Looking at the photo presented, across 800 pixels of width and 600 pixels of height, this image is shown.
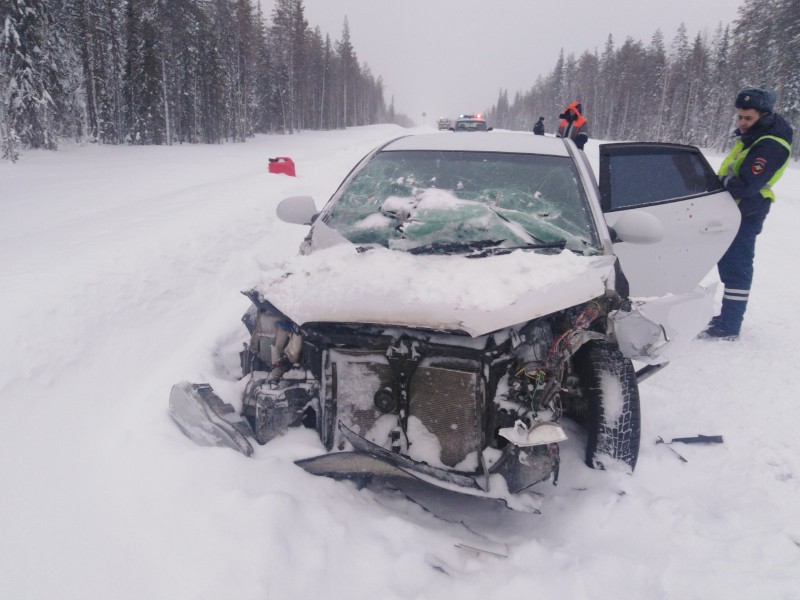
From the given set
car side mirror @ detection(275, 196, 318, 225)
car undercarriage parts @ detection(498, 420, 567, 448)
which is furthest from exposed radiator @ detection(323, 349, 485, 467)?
car side mirror @ detection(275, 196, 318, 225)

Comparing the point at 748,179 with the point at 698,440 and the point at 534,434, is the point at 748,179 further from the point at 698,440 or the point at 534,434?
the point at 534,434

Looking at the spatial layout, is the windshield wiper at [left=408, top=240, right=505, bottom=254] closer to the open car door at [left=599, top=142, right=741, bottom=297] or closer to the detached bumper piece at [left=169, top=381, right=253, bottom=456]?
the detached bumper piece at [left=169, top=381, right=253, bottom=456]

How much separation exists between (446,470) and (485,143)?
253cm

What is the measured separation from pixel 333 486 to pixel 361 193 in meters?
2.02

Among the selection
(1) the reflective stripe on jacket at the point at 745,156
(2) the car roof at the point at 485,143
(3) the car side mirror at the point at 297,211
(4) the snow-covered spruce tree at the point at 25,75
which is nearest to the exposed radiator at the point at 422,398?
(3) the car side mirror at the point at 297,211

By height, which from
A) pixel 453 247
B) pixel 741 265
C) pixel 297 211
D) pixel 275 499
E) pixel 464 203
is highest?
pixel 464 203

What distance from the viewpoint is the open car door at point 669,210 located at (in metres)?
3.80

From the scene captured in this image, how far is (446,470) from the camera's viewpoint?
6.70ft

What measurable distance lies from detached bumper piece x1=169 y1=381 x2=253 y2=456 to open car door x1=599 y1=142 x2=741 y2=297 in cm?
314

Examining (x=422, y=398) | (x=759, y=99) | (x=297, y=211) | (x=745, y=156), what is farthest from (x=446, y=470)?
(x=759, y=99)

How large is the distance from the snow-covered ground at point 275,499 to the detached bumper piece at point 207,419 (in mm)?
64

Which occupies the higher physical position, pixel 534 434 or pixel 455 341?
pixel 455 341

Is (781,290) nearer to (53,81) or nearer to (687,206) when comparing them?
(687,206)

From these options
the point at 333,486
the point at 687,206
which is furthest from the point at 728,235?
the point at 333,486
